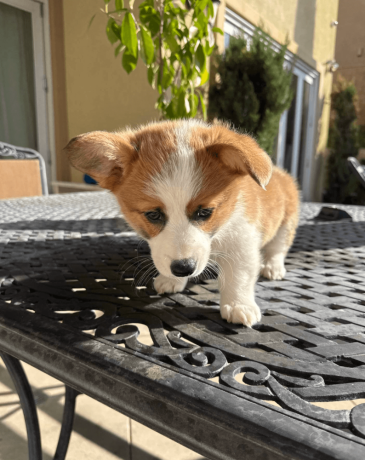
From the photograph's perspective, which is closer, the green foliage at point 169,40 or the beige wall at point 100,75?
the green foliage at point 169,40

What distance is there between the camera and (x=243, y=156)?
3.05 feet

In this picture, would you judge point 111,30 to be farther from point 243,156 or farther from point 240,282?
point 240,282

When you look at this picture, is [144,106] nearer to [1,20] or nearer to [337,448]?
[1,20]

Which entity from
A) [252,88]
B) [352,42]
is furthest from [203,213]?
[352,42]

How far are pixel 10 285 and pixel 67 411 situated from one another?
632mm

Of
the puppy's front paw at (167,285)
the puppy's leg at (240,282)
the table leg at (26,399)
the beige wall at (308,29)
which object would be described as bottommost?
the table leg at (26,399)

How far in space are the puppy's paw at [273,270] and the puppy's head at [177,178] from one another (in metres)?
0.31

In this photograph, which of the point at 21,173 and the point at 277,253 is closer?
the point at 277,253

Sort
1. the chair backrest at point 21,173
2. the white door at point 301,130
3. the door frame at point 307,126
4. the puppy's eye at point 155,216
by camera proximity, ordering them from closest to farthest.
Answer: the puppy's eye at point 155,216 < the chair backrest at point 21,173 < the door frame at point 307,126 < the white door at point 301,130

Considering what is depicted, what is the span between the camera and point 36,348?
749 mm

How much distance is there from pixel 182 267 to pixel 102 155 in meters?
0.38

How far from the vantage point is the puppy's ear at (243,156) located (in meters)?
0.92

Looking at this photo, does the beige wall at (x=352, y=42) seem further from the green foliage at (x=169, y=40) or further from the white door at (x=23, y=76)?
the green foliage at (x=169, y=40)

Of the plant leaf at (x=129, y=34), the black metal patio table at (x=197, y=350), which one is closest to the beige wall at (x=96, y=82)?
the plant leaf at (x=129, y=34)
